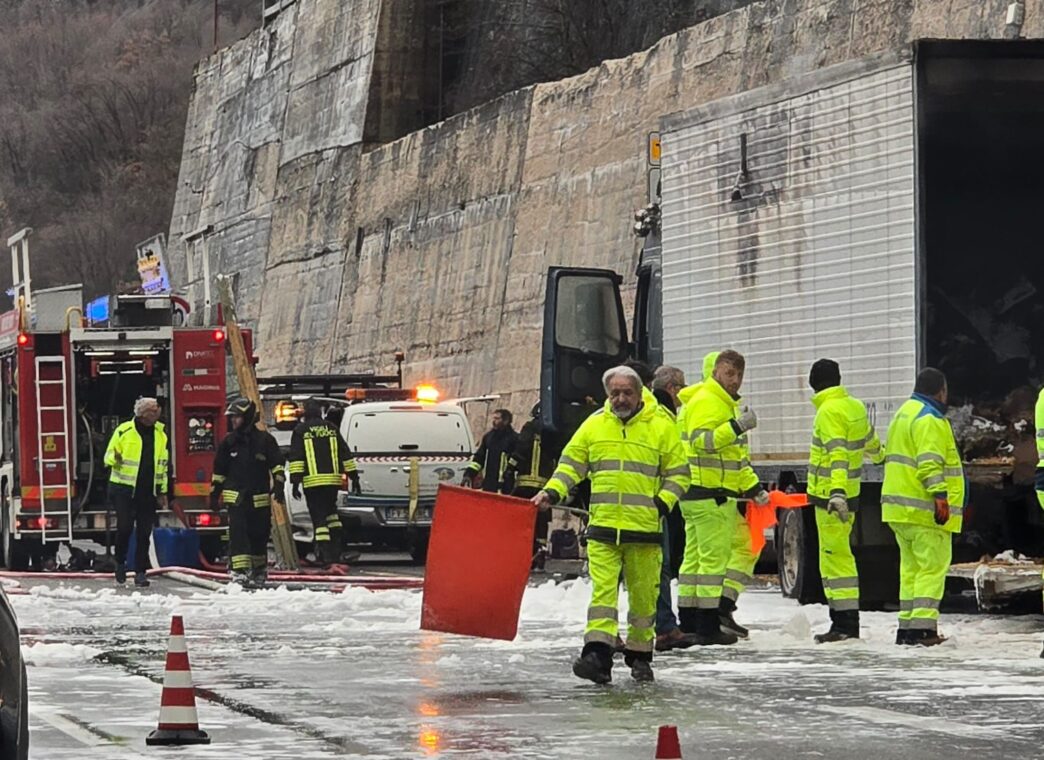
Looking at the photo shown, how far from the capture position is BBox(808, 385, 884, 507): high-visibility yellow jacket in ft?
53.7

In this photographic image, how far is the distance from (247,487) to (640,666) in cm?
1038

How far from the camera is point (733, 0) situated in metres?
46.5

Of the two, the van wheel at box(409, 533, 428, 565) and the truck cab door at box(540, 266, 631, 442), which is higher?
the truck cab door at box(540, 266, 631, 442)

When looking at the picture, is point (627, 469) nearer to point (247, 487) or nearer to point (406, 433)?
point (247, 487)

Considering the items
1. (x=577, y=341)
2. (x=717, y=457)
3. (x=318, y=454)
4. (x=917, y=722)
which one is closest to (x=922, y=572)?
(x=717, y=457)

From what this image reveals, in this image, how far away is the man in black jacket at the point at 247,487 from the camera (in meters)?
24.0

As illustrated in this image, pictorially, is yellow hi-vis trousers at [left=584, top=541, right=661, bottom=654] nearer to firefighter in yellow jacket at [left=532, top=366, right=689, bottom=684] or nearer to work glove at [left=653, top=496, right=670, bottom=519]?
firefighter in yellow jacket at [left=532, top=366, right=689, bottom=684]

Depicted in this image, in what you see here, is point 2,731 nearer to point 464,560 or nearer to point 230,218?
point 464,560

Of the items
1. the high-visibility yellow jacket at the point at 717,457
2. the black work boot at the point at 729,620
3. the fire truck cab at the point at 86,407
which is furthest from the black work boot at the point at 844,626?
the fire truck cab at the point at 86,407

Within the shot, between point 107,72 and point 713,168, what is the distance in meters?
114

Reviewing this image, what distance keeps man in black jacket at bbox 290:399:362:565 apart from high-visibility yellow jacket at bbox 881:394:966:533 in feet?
32.0

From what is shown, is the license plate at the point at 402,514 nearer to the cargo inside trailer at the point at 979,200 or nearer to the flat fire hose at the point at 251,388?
the flat fire hose at the point at 251,388

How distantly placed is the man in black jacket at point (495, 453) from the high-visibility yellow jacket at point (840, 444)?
1060 centimetres

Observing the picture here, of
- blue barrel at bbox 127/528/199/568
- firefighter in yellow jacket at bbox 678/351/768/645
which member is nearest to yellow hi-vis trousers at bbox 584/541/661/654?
firefighter in yellow jacket at bbox 678/351/768/645
